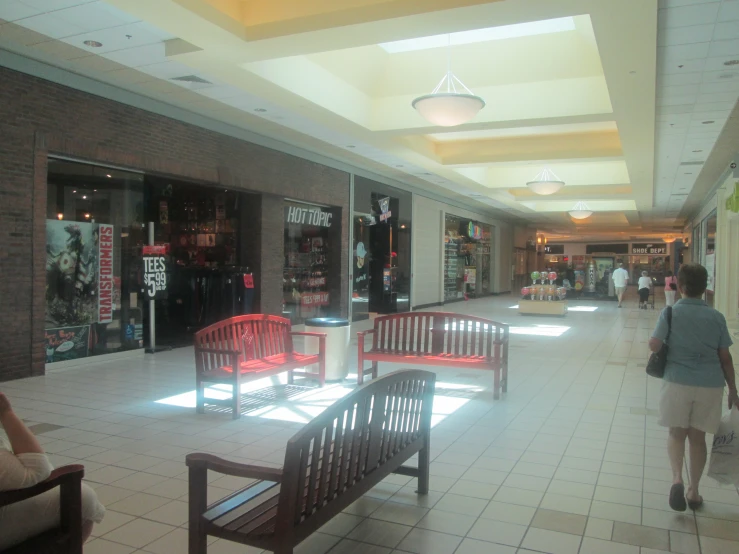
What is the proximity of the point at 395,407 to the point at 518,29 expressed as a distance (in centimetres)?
672

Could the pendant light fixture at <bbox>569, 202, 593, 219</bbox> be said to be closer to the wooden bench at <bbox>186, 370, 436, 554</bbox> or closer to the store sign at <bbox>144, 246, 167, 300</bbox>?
the store sign at <bbox>144, 246, 167, 300</bbox>

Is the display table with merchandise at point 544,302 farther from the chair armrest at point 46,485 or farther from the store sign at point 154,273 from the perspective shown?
the chair armrest at point 46,485

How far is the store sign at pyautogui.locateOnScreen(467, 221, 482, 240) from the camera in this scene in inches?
969

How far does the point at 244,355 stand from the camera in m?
6.69

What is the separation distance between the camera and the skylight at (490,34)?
8.28m

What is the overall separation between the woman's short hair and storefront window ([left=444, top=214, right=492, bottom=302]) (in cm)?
1854

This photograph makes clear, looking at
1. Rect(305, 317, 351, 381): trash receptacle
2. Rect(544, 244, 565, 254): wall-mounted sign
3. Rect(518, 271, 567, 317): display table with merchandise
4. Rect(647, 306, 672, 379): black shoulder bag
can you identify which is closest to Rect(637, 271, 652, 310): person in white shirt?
Rect(518, 271, 567, 317): display table with merchandise

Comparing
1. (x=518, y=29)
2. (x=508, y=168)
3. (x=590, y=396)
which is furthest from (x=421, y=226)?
(x=590, y=396)

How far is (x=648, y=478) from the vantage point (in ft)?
13.9

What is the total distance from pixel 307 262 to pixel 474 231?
1263 centimetres

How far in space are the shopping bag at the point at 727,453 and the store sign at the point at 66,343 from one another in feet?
24.6

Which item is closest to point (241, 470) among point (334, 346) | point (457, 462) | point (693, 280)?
point (457, 462)

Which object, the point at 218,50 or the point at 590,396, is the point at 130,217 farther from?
the point at 590,396

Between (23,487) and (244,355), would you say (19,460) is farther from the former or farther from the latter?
(244,355)
